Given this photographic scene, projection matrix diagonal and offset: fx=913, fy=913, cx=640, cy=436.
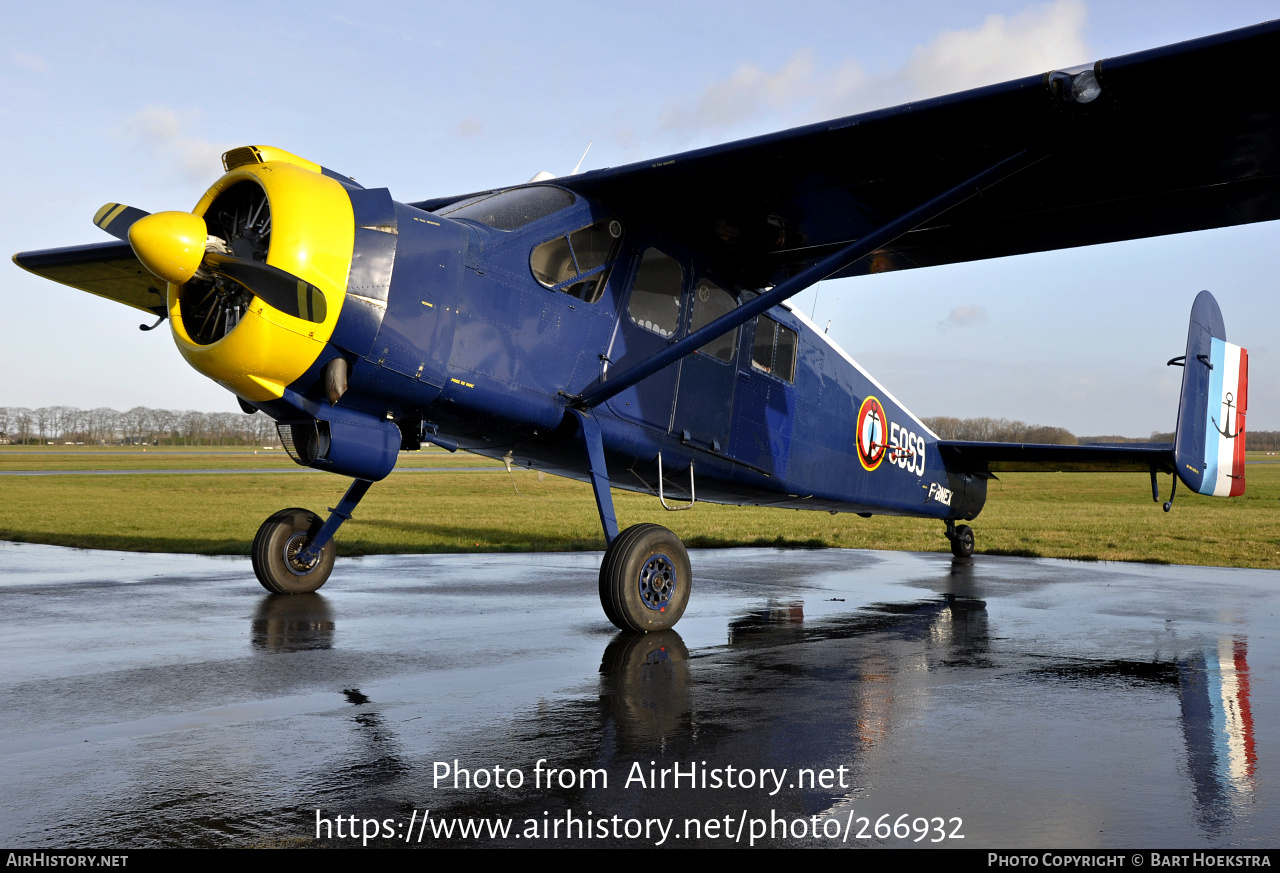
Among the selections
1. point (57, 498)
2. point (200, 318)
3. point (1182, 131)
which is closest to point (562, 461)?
point (200, 318)

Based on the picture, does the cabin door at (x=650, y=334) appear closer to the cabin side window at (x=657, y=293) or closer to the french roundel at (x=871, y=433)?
the cabin side window at (x=657, y=293)

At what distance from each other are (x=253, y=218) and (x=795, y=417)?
5732 mm

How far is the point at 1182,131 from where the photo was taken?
6.74 meters

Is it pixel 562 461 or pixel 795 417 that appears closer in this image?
pixel 562 461

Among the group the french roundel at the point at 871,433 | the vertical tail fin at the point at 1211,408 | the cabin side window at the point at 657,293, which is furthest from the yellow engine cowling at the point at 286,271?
the vertical tail fin at the point at 1211,408

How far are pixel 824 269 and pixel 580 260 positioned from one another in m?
1.92

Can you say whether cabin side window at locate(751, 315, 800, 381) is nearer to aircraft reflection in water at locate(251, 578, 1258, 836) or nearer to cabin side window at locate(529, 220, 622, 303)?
cabin side window at locate(529, 220, 622, 303)

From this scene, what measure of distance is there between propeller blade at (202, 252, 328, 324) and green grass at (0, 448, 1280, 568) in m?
5.57

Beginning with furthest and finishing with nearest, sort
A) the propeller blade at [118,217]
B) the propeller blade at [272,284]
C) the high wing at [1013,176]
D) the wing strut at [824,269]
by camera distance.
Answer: the wing strut at [824,269]
the propeller blade at [118,217]
the high wing at [1013,176]
the propeller blade at [272,284]

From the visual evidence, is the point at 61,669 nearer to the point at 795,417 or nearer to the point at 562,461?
the point at 562,461

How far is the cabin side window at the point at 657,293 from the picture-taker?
7.81 meters

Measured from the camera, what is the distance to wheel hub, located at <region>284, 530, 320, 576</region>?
8.62 meters

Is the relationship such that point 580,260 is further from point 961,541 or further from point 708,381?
point 961,541

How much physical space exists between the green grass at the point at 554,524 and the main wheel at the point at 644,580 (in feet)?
13.5
